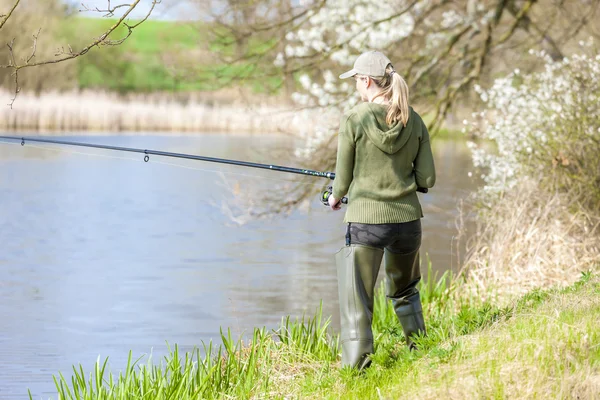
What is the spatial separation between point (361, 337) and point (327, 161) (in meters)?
6.52

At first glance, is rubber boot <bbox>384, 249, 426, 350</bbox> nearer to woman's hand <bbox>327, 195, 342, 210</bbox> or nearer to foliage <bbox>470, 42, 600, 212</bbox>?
woman's hand <bbox>327, 195, 342, 210</bbox>

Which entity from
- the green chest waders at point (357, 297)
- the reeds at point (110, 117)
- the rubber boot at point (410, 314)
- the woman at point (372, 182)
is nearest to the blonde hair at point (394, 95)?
the woman at point (372, 182)

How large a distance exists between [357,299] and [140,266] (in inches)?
300

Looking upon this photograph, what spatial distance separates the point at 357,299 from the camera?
5223 millimetres

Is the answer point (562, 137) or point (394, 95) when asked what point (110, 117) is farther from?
point (394, 95)

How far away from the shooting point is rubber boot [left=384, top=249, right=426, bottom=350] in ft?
17.7

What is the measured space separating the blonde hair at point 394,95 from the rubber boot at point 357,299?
0.66 meters

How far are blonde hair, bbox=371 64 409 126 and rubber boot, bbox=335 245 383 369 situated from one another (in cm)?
66

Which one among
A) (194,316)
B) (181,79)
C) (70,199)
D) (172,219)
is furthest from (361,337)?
(70,199)

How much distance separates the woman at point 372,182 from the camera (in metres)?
5.11

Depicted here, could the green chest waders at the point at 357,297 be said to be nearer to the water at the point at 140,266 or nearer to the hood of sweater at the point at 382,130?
the hood of sweater at the point at 382,130

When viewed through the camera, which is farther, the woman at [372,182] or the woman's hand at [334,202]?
the woman's hand at [334,202]

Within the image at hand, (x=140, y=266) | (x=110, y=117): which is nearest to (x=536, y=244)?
(x=140, y=266)

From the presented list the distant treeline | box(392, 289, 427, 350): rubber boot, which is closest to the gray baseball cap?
box(392, 289, 427, 350): rubber boot
